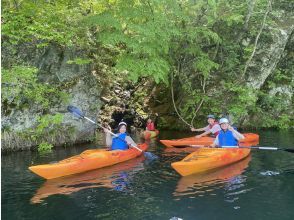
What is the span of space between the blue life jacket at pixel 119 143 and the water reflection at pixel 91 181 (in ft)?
2.78

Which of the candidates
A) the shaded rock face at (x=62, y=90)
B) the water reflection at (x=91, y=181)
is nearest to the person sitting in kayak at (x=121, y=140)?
the water reflection at (x=91, y=181)

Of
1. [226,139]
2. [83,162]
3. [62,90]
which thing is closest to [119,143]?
[83,162]

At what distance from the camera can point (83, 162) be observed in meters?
11.0

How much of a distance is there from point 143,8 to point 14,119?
672 cm

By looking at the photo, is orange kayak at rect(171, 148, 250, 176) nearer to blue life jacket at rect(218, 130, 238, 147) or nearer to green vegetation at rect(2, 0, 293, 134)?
blue life jacket at rect(218, 130, 238, 147)

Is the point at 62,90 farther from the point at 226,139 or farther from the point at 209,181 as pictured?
the point at 209,181

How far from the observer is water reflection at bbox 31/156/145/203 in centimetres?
913

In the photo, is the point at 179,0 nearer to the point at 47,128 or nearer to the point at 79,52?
the point at 79,52

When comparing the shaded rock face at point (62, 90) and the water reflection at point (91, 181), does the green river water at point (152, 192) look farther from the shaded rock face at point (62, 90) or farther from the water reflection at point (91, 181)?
the shaded rock face at point (62, 90)

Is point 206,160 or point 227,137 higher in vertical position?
point 227,137

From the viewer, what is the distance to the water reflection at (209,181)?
884cm

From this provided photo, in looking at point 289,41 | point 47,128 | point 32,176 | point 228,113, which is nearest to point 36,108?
point 47,128

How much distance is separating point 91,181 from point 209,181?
3147mm

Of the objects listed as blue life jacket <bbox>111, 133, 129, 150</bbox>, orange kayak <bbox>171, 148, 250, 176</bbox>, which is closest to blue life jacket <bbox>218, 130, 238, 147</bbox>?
orange kayak <bbox>171, 148, 250, 176</bbox>
